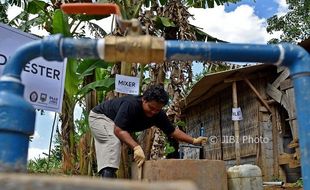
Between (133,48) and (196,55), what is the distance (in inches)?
6.1

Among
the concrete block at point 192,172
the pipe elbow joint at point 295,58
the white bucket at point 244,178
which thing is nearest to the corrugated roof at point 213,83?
the white bucket at point 244,178

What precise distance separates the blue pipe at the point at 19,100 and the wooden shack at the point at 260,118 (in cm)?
625

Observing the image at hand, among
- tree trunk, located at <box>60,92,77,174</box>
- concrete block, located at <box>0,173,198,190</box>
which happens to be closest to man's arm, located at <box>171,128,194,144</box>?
tree trunk, located at <box>60,92,77,174</box>

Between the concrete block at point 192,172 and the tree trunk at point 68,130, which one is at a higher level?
the tree trunk at point 68,130

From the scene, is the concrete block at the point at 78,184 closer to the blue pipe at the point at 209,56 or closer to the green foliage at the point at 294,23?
the blue pipe at the point at 209,56

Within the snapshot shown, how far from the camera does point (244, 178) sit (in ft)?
8.45

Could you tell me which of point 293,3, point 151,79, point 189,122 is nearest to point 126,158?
point 151,79

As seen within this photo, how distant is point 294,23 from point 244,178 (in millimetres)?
11473

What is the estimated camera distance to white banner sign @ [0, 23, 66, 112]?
3229mm

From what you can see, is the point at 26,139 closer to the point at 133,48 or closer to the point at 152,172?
the point at 133,48

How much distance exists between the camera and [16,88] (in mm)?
973

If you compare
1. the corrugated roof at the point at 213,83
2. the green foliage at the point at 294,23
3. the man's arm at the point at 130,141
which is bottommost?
the man's arm at the point at 130,141

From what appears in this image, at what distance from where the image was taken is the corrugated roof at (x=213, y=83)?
8195 mm

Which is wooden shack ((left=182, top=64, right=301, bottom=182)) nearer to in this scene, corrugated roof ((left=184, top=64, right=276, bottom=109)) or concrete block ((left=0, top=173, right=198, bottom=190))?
corrugated roof ((left=184, top=64, right=276, bottom=109))
